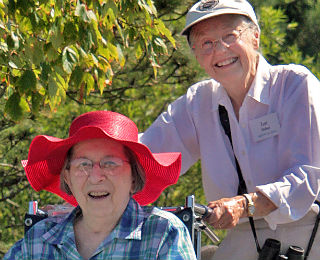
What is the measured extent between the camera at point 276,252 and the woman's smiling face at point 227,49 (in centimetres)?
84

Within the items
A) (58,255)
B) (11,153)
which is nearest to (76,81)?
(58,255)

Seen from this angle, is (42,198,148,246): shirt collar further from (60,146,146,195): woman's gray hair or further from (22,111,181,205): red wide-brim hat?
(22,111,181,205): red wide-brim hat

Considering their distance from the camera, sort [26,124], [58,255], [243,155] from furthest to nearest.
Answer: [26,124]
[243,155]
[58,255]

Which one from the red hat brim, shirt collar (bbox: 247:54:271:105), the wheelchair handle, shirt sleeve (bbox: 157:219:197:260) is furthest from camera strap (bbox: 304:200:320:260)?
shirt sleeve (bbox: 157:219:197:260)

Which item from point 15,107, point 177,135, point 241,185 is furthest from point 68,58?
point 241,185

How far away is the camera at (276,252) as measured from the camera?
12.9 ft

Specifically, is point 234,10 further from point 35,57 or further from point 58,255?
point 58,255

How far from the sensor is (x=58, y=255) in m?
3.37

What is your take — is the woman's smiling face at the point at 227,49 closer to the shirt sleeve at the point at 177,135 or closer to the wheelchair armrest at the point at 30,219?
the shirt sleeve at the point at 177,135

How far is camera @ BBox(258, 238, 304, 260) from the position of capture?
12.9ft

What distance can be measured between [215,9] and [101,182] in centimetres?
121

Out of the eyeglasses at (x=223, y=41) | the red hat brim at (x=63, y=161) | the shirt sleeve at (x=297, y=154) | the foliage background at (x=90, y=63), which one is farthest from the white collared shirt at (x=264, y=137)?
the foliage background at (x=90, y=63)

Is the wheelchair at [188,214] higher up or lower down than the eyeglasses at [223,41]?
lower down

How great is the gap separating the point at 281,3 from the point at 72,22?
4.47m
